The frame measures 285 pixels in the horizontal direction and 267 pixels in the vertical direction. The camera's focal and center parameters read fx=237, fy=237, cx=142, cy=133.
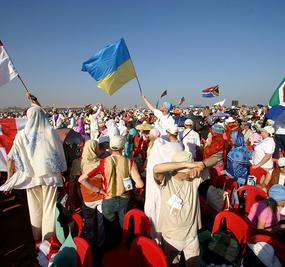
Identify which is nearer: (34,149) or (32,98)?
(34,149)

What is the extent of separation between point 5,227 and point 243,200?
4.22 metres

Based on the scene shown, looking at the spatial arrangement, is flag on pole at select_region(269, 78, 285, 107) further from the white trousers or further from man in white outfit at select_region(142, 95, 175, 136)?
the white trousers

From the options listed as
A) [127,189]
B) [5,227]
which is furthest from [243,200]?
[5,227]

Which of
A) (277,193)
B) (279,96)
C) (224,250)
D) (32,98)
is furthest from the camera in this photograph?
(279,96)

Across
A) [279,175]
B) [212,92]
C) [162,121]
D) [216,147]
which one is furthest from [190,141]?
[212,92]

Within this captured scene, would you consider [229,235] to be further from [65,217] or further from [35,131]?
[35,131]

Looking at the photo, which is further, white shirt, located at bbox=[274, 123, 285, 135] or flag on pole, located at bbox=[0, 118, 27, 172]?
white shirt, located at bbox=[274, 123, 285, 135]

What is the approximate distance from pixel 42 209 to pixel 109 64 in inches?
148

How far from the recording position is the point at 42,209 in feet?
10.6

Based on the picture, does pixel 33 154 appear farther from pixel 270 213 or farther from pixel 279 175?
pixel 279 175

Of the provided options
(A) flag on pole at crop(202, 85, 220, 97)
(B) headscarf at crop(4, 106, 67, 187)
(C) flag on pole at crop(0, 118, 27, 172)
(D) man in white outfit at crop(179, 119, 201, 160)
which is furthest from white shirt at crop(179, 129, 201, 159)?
(A) flag on pole at crop(202, 85, 220, 97)

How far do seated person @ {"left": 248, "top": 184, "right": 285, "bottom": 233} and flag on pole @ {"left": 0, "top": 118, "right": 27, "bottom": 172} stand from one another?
4.54 metres

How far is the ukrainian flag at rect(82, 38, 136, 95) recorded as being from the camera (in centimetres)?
577

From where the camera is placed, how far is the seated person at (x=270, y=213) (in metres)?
2.90
